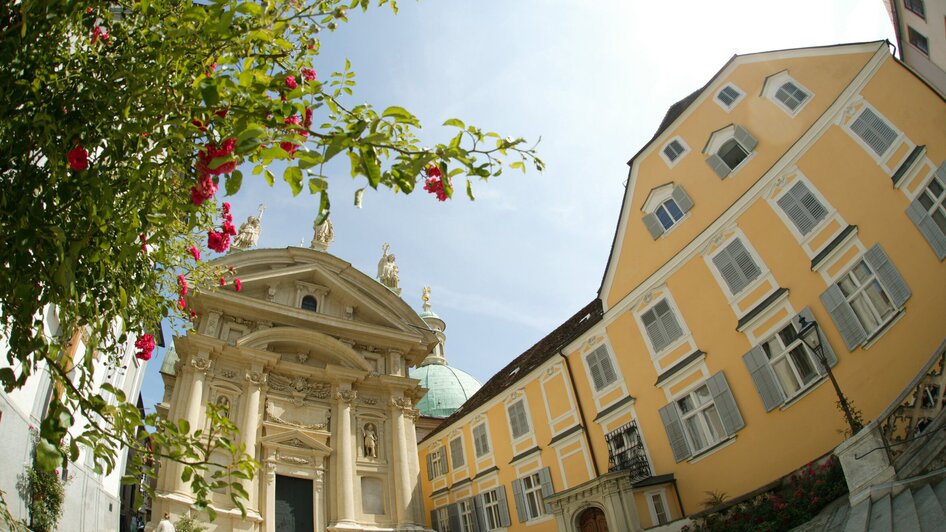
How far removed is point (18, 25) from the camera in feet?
13.7

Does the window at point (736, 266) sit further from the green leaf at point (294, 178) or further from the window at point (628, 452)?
the green leaf at point (294, 178)

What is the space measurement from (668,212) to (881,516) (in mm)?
13993

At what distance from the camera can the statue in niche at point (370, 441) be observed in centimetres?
2383

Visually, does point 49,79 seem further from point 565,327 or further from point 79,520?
point 565,327

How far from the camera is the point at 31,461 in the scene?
10672 mm

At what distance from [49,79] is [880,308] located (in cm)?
1677

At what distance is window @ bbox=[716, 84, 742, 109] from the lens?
19500 mm

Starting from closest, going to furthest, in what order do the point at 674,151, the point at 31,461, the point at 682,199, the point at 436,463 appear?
the point at 31,461, the point at 682,199, the point at 674,151, the point at 436,463

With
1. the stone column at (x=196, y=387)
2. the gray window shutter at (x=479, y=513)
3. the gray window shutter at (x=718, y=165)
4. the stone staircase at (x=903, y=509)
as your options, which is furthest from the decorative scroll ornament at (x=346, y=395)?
the stone staircase at (x=903, y=509)

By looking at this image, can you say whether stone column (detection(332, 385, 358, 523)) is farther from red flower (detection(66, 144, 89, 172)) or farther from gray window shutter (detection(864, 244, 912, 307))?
red flower (detection(66, 144, 89, 172))

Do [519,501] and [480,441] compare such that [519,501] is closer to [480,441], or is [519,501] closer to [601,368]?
[480,441]

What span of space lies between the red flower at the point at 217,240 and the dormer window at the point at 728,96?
1862 centimetres

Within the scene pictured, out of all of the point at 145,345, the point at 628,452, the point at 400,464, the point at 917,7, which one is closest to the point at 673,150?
the point at 917,7

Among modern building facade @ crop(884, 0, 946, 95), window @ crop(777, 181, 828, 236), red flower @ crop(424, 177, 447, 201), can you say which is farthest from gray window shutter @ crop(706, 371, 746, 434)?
red flower @ crop(424, 177, 447, 201)
